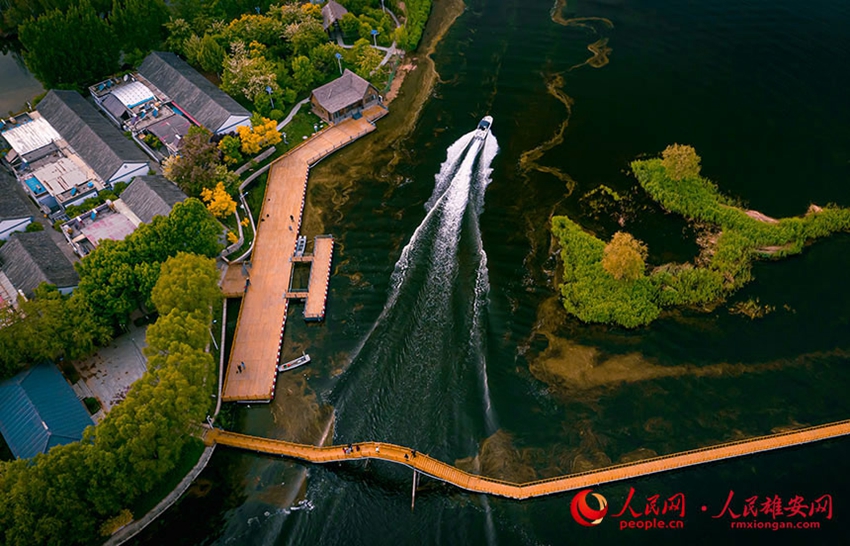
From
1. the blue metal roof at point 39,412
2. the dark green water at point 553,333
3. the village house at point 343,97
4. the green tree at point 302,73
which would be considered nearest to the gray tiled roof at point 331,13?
the green tree at point 302,73

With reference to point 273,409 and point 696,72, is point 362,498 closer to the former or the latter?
point 273,409

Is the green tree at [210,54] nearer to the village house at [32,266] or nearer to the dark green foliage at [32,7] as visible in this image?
the dark green foliage at [32,7]

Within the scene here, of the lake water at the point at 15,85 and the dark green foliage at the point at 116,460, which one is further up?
the lake water at the point at 15,85

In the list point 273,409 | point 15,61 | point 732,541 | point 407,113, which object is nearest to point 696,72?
point 407,113

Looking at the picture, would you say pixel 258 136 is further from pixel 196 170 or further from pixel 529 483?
pixel 529 483

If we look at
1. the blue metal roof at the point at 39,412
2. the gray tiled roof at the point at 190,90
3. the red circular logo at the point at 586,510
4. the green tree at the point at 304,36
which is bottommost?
the blue metal roof at the point at 39,412

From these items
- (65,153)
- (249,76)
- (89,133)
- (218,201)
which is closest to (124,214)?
(218,201)
